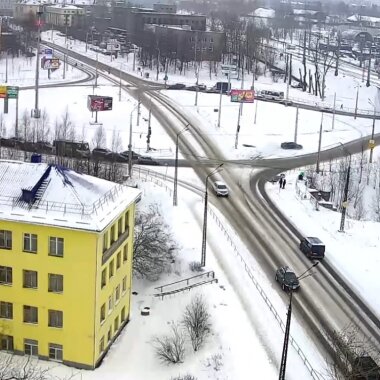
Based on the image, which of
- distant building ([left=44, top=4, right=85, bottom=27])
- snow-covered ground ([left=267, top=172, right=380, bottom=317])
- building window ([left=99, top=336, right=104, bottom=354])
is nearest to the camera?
building window ([left=99, top=336, right=104, bottom=354])

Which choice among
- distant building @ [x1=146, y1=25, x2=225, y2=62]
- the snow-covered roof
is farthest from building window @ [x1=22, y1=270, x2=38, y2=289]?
distant building @ [x1=146, y1=25, x2=225, y2=62]

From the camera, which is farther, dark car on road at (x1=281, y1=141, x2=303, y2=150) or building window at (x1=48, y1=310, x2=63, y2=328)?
dark car on road at (x1=281, y1=141, x2=303, y2=150)

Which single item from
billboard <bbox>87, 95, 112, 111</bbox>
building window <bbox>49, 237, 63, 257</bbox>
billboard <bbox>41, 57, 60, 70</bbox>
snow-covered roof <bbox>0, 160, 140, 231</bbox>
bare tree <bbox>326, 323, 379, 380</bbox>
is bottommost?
bare tree <bbox>326, 323, 379, 380</bbox>

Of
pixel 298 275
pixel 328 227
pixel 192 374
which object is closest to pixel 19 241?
pixel 192 374

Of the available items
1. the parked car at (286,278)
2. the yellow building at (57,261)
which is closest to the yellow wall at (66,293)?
the yellow building at (57,261)

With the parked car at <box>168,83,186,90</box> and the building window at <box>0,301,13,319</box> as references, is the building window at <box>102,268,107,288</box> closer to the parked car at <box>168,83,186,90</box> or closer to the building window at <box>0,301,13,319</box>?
the building window at <box>0,301,13,319</box>

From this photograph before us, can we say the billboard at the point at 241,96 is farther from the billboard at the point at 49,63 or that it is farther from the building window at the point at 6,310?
the building window at the point at 6,310

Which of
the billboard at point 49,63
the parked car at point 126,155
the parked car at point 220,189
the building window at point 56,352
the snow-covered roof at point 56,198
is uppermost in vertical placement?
the billboard at point 49,63

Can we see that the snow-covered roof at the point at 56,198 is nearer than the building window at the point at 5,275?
Yes
